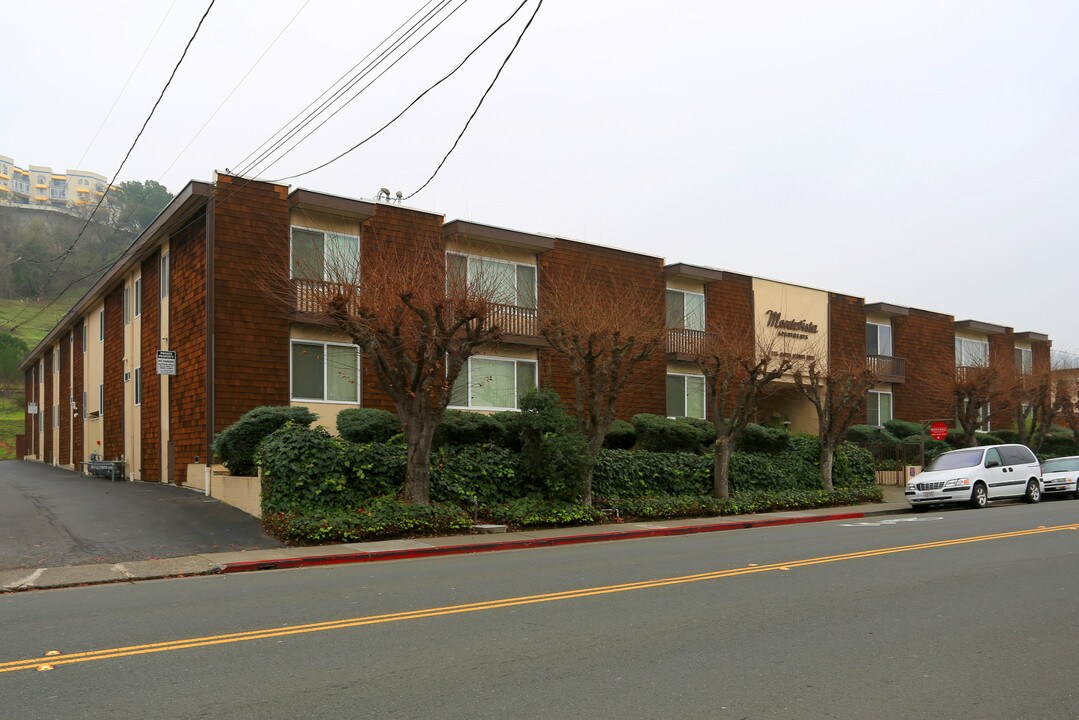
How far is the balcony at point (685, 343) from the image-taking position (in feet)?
93.7

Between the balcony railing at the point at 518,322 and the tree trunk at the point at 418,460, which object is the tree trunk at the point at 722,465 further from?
the tree trunk at the point at 418,460

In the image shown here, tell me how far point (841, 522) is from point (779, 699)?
15125 mm

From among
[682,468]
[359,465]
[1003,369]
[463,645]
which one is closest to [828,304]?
[1003,369]

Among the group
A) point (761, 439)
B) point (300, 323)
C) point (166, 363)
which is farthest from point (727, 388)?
point (166, 363)

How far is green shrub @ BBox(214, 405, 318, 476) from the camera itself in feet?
58.1

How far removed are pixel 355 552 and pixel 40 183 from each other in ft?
652

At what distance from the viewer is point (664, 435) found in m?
24.2

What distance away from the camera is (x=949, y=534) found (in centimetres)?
1558

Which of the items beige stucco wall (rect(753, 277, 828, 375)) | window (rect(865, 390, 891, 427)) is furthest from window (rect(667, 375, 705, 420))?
window (rect(865, 390, 891, 427))

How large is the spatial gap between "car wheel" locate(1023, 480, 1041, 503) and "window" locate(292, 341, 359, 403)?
18168mm

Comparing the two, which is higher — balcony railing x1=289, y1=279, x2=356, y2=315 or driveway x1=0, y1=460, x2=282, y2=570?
balcony railing x1=289, y1=279, x2=356, y2=315

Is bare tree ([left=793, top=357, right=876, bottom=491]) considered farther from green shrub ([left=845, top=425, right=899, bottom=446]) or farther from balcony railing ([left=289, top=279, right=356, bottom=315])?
balcony railing ([left=289, top=279, right=356, bottom=315])

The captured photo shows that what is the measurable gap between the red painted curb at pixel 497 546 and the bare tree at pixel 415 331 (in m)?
2.01

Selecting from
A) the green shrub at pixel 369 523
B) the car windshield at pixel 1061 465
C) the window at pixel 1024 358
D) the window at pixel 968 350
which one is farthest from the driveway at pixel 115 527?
the window at pixel 1024 358
